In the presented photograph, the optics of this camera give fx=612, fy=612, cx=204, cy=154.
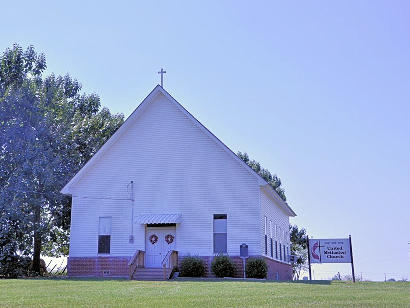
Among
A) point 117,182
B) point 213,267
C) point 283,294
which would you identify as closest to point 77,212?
point 117,182

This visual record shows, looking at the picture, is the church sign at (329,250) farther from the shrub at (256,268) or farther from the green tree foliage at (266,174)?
the green tree foliage at (266,174)

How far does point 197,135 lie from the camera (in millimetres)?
27875

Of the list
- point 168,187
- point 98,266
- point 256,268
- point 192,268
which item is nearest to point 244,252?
point 256,268

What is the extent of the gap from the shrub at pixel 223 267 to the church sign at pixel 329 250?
3.40 meters

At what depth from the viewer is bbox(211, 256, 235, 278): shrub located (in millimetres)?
25406

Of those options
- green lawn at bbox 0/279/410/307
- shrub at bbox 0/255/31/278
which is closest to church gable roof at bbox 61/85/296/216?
shrub at bbox 0/255/31/278

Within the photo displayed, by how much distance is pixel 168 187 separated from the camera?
27.8 m

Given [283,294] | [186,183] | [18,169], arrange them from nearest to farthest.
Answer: [283,294]
[186,183]
[18,169]

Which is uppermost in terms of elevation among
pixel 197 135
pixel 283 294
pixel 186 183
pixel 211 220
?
pixel 197 135

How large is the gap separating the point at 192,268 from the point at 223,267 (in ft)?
4.28

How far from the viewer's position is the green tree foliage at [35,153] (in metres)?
29.8

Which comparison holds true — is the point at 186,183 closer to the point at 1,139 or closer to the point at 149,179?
the point at 149,179

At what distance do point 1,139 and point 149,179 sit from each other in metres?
8.35

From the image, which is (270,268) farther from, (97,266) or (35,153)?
(35,153)
